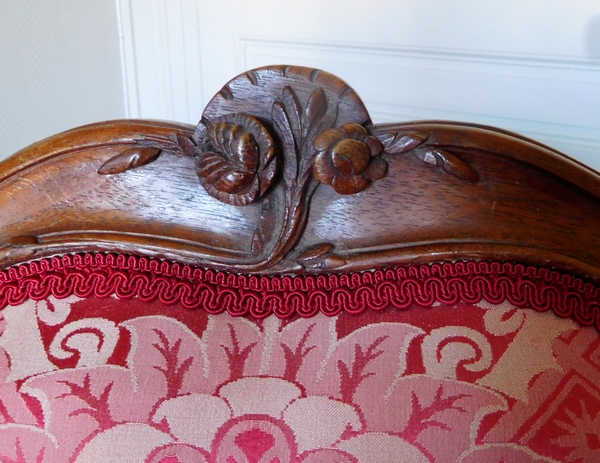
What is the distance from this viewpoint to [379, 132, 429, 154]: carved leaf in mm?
405

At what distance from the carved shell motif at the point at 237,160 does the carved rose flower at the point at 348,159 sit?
0.13ft

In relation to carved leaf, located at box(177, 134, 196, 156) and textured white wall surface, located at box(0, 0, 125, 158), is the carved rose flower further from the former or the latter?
textured white wall surface, located at box(0, 0, 125, 158)

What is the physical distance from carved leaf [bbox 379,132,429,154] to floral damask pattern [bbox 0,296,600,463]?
0.13 meters

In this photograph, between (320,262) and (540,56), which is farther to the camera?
(540,56)

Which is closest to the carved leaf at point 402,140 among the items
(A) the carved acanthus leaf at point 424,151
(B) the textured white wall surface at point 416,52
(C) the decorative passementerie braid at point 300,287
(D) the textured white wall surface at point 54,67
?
(A) the carved acanthus leaf at point 424,151

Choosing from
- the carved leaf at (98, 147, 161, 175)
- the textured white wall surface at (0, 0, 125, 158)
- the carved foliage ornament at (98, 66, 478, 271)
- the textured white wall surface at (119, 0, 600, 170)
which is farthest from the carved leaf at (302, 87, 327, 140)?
the textured white wall surface at (0, 0, 125, 158)

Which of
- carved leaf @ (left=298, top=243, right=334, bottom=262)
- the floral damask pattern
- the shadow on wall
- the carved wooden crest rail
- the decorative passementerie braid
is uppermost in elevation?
the shadow on wall

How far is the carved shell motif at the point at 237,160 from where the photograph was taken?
0.41 m

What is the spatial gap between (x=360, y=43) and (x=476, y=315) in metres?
0.52

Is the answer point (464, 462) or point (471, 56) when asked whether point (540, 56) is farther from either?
point (464, 462)

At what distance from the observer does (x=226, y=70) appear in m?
0.94

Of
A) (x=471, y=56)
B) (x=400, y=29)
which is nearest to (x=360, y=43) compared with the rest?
(x=400, y=29)

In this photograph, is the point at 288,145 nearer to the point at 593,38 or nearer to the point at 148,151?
the point at 148,151

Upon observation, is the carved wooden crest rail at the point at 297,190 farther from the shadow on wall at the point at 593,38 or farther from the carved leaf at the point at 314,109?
the shadow on wall at the point at 593,38
